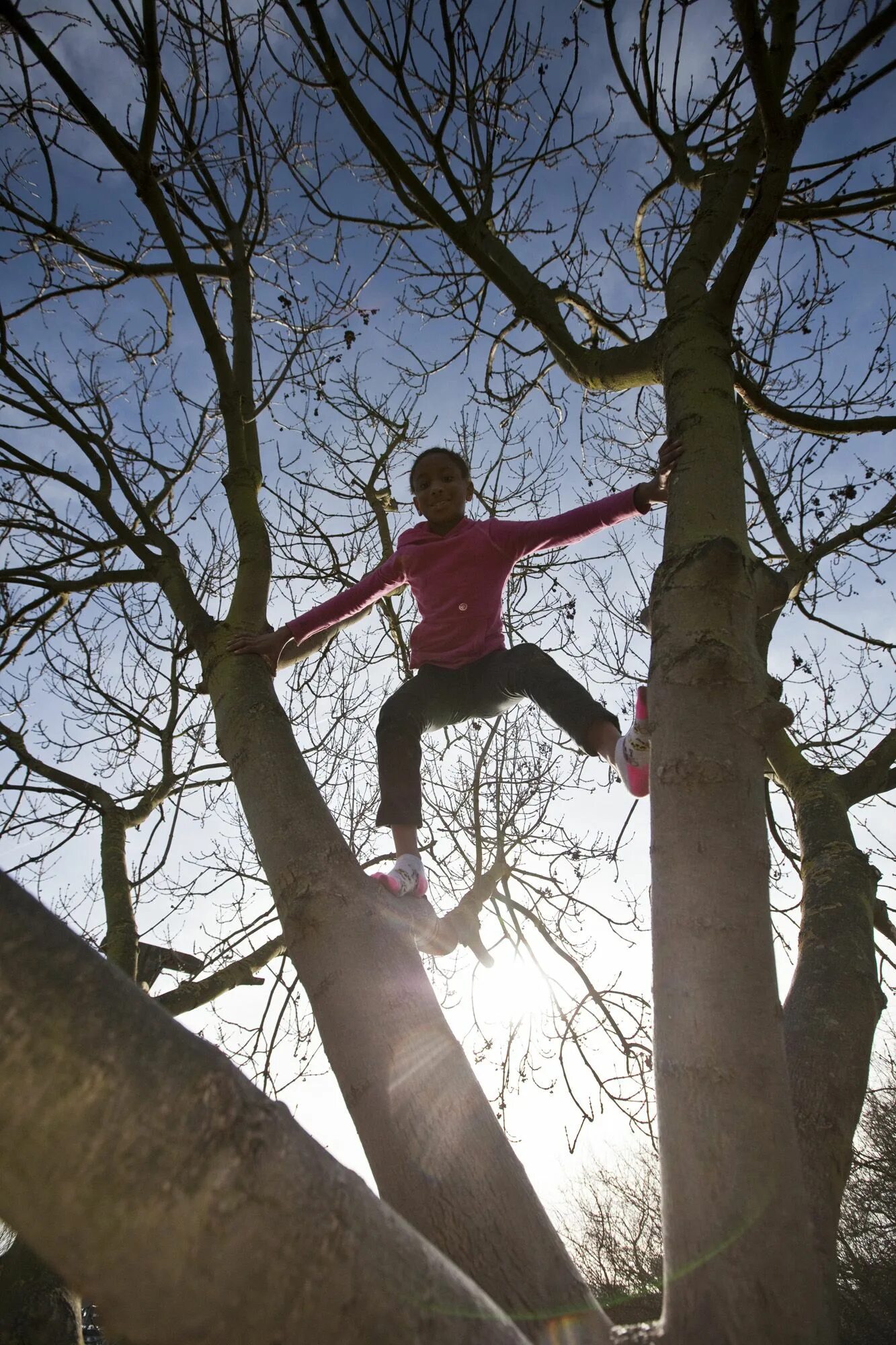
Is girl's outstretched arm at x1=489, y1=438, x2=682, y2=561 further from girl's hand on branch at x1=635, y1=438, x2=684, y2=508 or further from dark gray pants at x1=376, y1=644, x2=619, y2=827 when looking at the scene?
dark gray pants at x1=376, y1=644, x2=619, y2=827

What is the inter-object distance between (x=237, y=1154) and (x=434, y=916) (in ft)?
5.59

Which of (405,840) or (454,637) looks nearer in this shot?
(405,840)

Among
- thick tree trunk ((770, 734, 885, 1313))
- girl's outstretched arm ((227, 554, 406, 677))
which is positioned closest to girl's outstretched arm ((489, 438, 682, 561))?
girl's outstretched arm ((227, 554, 406, 677))

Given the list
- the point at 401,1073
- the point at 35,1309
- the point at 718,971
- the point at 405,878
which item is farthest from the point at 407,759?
the point at 35,1309

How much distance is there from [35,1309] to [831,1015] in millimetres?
2652

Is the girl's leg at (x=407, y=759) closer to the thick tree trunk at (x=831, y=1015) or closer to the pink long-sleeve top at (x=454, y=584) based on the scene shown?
the pink long-sleeve top at (x=454, y=584)

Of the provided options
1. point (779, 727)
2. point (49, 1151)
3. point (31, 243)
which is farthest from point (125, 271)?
point (49, 1151)

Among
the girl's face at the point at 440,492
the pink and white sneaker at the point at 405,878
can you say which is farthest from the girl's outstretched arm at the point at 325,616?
the pink and white sneaker at the point at 405,878

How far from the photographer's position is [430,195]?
8.41 feet

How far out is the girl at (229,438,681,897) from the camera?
244 centimetres

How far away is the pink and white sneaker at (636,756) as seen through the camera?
6.65 ft

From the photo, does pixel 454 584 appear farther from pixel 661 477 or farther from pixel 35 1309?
pixel 35 1309

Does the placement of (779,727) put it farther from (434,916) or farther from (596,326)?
(596,326)

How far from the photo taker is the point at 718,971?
1.13 meters
